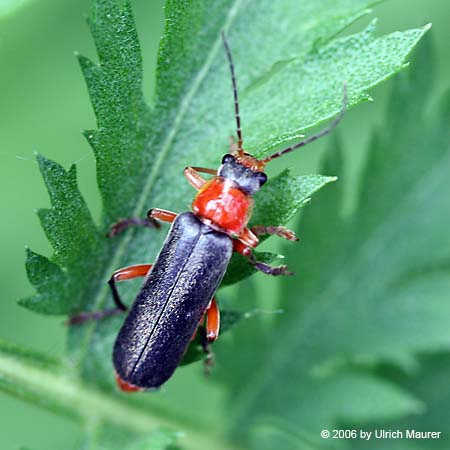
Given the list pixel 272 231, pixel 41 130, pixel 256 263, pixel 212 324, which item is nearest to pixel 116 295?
pixel 212 324

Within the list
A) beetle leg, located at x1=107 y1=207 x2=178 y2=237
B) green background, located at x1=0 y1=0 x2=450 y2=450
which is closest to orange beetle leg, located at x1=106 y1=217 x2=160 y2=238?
beetle leg, located at x1=107 y1=207 x2=178 y2=237

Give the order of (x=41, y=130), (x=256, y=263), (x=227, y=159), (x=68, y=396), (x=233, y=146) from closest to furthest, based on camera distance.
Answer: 1. (x=256, y=263)
2. (x=68, y=396)
3. (x=233, y=146)
4. (x=227, y=159)
5. (x=41, y=130)

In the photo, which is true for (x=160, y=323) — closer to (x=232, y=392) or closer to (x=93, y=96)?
(x=232, y=392)

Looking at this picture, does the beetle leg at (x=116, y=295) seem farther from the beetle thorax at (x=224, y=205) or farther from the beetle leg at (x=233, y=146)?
the beetle leg at (x=233, y=146)

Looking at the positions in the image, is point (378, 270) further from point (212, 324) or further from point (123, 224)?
point (123, 224)

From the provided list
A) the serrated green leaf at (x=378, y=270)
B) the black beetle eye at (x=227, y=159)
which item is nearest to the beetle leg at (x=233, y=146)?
the black beetle eye at (x=227, y=159)

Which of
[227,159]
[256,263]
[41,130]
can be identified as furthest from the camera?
[41,130]

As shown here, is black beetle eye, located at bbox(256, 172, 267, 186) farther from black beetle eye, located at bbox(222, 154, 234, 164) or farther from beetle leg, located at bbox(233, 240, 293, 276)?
beetle leg, located at bbox(233, 240, 293, 276)
